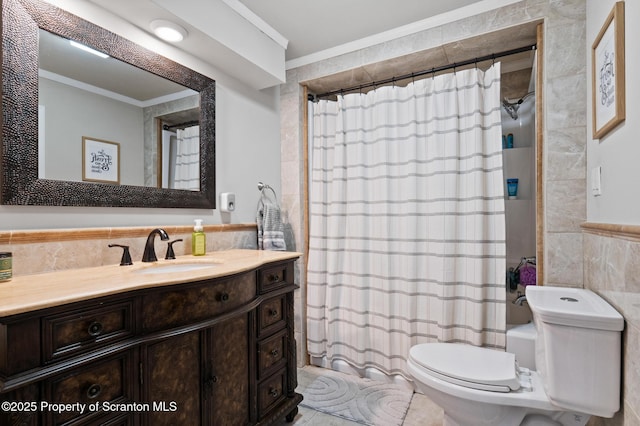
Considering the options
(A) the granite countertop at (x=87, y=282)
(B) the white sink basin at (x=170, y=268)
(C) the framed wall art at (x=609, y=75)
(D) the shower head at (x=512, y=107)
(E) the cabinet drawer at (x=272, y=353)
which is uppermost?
(D) the shower head at (x=512, y=107)

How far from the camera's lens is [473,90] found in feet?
6.60

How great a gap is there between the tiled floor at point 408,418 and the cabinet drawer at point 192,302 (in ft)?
3.02

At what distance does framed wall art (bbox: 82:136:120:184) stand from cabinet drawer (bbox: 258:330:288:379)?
3.55 ft

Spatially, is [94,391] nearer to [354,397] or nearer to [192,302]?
[192,302]

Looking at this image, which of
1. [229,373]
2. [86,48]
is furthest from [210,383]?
[86,48]

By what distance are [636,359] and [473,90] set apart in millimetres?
1597

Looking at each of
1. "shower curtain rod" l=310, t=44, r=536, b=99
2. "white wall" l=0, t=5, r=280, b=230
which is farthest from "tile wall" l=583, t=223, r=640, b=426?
"white wall" l=0, t=5, r=280, b=230

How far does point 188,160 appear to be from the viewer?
1856 millimetres

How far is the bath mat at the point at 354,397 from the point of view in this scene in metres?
1.90

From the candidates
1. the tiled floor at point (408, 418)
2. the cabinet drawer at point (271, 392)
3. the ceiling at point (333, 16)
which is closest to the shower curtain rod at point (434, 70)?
the ceiling at point (333, 16)

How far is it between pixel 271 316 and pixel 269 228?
2.23 ft

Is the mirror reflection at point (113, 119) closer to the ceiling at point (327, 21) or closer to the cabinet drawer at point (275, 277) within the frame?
the ceiling at point (327, 21)

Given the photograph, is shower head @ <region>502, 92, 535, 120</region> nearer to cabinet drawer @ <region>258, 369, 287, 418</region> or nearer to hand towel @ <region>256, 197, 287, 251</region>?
hand towel @ <region>256, 197, 287, 251</region>

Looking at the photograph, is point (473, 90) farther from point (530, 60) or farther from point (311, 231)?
point (311, 231)
